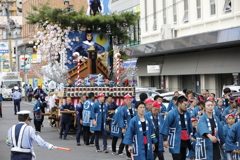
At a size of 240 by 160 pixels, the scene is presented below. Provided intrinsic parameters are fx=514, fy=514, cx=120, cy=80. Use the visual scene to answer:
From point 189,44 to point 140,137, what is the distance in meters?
22.7

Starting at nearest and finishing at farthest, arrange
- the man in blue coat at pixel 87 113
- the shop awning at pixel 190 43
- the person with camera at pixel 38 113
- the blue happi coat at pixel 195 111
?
the blue happi coat at pixel 195 111, the man in blue coat at pixel 87 113, the person with camera at pixel 38 113, the shop awning at pixel 190 43

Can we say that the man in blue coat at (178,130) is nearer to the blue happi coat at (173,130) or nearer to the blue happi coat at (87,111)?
the blue happi coat at (173,130)

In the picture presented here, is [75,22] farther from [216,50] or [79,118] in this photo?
[216,50]

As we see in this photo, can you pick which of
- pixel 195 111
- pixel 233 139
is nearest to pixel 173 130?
pixel 233 139

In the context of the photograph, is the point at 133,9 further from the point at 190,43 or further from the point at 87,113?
the point at 87,113

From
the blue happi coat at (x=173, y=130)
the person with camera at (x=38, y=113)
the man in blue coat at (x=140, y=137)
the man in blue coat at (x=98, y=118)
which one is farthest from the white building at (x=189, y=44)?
the man in blue coat at (x=140, y=137)

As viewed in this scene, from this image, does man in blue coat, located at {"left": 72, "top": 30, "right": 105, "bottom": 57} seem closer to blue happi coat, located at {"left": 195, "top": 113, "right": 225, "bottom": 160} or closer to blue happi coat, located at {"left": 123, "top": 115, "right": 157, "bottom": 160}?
blue happi coat, located at {"left": 123, "top": 115, "right": 157, "bottom": 160}

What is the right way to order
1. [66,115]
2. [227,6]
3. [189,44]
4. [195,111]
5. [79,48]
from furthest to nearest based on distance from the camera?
[189,44]
[227,6]
[79,48]
[66,115]
[195,111]

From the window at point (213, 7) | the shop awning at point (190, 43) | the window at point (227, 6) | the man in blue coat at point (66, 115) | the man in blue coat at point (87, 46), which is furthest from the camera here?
the window at point (213, 7)

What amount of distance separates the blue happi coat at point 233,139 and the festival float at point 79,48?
1033 cm

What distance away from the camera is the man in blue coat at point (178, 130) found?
10703 millimetres

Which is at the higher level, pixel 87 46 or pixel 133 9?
pixel 133 9

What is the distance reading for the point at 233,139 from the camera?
10.0 meters

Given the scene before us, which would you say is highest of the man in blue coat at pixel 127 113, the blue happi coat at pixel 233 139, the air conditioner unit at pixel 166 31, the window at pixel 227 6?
the window at pixel 227 6
